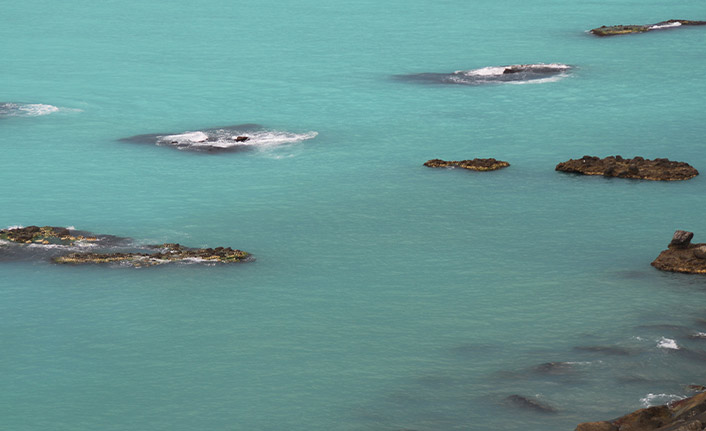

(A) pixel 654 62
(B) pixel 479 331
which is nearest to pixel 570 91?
(A) pixel 654 62

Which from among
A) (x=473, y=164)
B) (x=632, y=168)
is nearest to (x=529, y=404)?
(x=632, y=168)

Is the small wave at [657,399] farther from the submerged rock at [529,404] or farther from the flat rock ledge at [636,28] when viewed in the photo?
the flat rock ledge at [636,28]

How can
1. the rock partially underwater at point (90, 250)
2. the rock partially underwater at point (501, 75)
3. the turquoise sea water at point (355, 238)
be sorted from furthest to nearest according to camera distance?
the rock partially underwater at point (501, 75), the rock partially underwater at point (90, 250), the turquoise sea water at point (355, 238)

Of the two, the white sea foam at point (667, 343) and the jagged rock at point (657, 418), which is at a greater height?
the white sea foam at point (667, 343)

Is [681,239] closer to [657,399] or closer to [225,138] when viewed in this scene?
[657,399]

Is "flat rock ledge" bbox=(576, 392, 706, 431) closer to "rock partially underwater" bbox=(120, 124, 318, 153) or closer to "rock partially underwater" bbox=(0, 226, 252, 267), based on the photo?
"rock partially underwater" bbox=(0, 226, 252, 267)

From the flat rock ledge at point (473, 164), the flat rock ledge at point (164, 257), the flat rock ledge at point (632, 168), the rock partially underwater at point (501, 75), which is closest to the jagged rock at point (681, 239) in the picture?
the flat rock ledge at point (632, 168)

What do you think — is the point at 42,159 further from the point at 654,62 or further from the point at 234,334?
the point at 654,62
